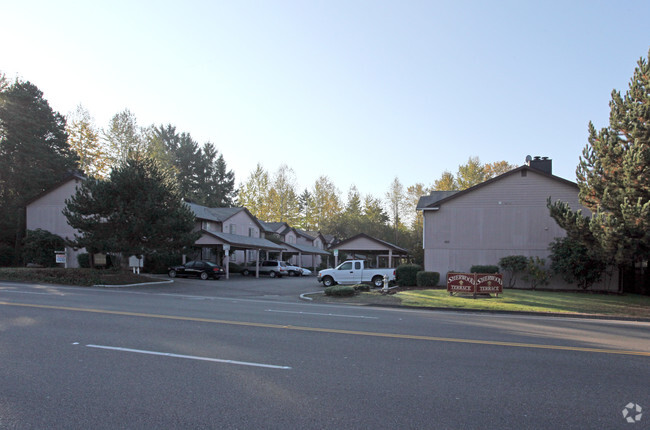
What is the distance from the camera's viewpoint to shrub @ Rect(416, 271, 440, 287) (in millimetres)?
24938

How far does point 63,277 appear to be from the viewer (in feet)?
76.2

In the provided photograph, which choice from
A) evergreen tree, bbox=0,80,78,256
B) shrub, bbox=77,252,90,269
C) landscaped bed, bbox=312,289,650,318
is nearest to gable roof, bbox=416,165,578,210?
landscaped bed, bbox=312,289,650,318

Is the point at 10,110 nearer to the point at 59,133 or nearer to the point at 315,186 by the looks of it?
the point at 59,133

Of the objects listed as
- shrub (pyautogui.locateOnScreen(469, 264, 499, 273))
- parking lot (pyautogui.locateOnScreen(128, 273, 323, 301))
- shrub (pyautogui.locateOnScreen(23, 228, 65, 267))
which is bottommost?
parking lot (pyautogui.locateOnScreen(128, 273, 323, 301))

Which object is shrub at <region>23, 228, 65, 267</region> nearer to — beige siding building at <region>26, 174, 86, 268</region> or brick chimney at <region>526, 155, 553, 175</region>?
beige siding building at <region>26, 174, 86, 268</region>

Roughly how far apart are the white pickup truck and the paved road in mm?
15867

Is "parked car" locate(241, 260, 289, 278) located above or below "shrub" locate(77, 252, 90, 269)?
below

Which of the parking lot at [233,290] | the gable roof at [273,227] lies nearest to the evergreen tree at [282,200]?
the gable roof at [273,227]

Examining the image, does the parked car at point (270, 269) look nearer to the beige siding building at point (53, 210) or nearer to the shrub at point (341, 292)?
the beige siding building at point (53, 210)

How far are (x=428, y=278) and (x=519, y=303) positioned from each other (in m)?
7.68

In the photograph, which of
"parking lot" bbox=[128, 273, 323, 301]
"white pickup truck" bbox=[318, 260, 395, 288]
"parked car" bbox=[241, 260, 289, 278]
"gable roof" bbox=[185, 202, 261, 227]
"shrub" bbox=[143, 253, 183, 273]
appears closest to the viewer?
"parking lot" bbox=[128, 273, 323, 301]

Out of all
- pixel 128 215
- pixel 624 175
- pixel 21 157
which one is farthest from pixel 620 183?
pixel 21 157

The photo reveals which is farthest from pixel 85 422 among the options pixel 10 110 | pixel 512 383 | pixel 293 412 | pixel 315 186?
pixel 315 186

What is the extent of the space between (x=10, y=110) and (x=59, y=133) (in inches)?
171
